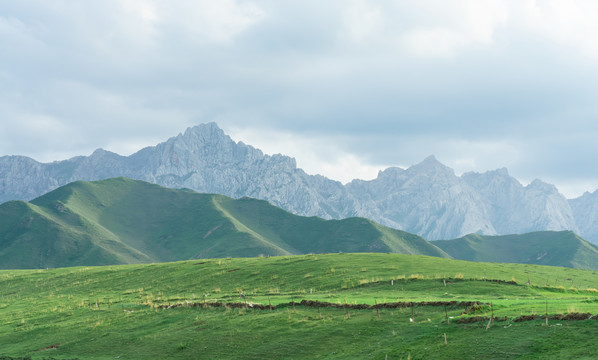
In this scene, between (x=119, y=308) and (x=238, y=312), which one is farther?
(x=119, y=308)

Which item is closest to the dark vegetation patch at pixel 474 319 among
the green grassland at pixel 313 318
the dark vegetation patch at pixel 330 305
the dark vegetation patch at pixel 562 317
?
the green grassland at pixel 313 318

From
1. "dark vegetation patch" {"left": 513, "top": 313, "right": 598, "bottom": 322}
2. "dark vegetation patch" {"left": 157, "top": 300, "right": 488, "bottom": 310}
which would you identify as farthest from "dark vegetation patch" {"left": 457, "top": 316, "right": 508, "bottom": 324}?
"dark vegetation patch" {"left": 157, "top": 300, "right": 488, "bottom": 310}

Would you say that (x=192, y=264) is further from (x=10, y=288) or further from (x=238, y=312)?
(x=238, y=312)

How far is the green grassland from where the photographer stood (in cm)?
3428

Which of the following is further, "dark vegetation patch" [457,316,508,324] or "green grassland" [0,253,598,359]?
"dark vegetation patch" [457,316,508,324]

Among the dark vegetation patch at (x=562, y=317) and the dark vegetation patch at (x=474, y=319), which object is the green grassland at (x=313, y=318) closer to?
the dark vegetation patch at (x=474, y=319)

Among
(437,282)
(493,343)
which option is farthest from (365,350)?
(437,282)

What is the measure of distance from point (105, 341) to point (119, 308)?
1912 centimetres

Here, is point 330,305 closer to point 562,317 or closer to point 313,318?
point 313,318

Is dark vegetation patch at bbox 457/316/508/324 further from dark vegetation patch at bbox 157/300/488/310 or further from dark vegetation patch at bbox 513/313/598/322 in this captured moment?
dark vegetation patch at bbox 157/300/488/310

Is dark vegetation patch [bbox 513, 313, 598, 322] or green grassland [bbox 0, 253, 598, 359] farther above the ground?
dark vegetation patch [bbox 513, 313, 598, 322]

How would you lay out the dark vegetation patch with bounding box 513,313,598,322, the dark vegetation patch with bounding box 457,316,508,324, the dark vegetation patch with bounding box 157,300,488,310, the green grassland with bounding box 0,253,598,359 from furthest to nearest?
the dark vegetation patch with bounding box 157,300,488,310
the dark vegetation patch with bounding box 457,316,508,324
the dark vegetation patch with bounding box 513,313,598,322
the green grassland with bounding box 0,253,598,359

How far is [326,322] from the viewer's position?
45.6m

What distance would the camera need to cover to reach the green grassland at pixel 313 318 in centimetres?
3428
